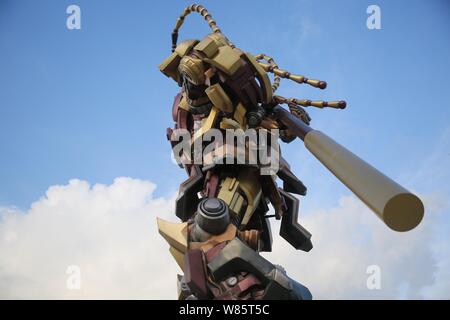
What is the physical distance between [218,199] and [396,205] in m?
2.24

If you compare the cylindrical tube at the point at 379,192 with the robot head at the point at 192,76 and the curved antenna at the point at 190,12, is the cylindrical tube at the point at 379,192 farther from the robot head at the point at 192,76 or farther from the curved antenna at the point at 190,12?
the curved antenna at the point at 190,12

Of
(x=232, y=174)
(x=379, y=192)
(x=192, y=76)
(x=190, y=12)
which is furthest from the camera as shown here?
(x=190, y=12)

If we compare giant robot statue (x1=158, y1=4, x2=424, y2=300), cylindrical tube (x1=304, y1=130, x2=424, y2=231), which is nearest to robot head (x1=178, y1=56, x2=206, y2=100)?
giant robot statue (x1=158, y1=4, x2=424, y2=300)

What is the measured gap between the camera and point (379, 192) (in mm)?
2504

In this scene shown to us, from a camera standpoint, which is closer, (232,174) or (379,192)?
(379,192)

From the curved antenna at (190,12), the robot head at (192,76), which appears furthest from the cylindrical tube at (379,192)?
the curved antenna at (190,12)

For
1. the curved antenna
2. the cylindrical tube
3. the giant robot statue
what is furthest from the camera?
the curved antenna

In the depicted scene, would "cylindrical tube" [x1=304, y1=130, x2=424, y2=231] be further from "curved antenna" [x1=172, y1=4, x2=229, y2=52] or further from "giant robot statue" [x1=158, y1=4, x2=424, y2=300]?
"curved antenna" [x1=172, y1=4, x2=229, y2=52]

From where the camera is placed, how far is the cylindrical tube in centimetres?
243

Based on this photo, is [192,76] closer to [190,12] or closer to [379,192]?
[190,12]

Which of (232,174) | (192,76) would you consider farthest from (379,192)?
(192,76)

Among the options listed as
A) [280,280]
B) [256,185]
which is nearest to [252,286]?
[280,280]

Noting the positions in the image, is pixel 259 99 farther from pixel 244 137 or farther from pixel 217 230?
pixel 217 230
